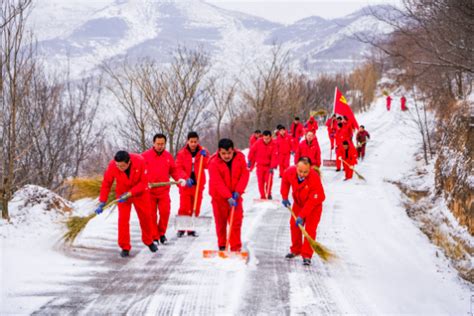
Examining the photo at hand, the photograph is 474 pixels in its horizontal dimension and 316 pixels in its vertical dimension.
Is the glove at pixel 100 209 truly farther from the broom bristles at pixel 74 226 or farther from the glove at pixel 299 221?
the glove at pixel 299 221

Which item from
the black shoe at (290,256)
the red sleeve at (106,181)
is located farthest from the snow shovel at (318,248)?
the red sleeve at (106,181)

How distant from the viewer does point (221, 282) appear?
5.89m

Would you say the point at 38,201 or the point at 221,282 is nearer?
the point at 221,282

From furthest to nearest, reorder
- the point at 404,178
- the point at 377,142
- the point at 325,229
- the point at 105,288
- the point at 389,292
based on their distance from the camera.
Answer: the point at 377,142 < the point at 404,178 < the point at 325,229 < the point at 389,292 < the point at 105,288

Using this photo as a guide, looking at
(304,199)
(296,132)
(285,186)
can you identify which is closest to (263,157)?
(285,186)

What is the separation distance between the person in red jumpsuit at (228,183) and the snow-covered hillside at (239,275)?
0.62 m

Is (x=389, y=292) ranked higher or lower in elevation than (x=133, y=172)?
lower

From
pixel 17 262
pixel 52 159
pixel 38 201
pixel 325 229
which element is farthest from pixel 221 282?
pixel 52 159

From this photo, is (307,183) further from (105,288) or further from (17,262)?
(17,262)

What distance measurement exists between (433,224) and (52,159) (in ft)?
54.2

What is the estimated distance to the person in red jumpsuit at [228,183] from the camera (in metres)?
6.73

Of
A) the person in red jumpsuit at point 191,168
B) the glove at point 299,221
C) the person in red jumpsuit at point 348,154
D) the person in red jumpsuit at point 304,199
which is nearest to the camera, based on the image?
the glove at point 299,221

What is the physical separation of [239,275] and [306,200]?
1.43 meters

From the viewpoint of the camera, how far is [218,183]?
6.77 meters
